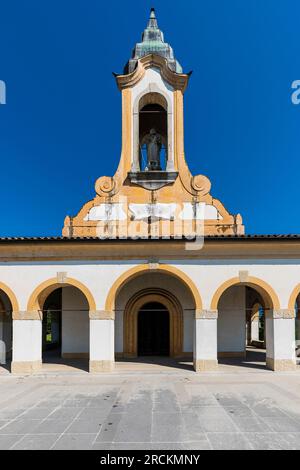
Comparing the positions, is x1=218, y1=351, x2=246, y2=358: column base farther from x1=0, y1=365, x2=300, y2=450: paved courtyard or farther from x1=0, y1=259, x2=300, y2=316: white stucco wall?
x1=0, y1=259, x2=300, y2=316: white stucco wall

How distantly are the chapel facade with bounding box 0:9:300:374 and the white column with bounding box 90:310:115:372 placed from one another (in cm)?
4

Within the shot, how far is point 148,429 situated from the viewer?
767 cm

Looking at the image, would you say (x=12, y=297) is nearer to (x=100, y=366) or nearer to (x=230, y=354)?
(x=100, y=366)

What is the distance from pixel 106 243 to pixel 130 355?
20.0 ft

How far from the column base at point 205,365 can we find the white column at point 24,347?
6.31m

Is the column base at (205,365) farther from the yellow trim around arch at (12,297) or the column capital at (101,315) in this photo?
the yellow trim around arch at (12,297)

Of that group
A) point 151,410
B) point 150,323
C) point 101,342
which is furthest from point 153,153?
point 151,410

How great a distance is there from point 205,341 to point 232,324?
3688 mm

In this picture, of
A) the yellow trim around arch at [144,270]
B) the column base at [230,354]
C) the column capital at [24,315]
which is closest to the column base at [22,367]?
the column capital at [24,315]

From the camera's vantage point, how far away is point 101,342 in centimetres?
1406

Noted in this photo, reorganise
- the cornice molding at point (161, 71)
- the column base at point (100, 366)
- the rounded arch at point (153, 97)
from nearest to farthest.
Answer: the column base at point (100, 366) → the cornice molding at point (161, 71) → the rounded arch at point (153, 97)

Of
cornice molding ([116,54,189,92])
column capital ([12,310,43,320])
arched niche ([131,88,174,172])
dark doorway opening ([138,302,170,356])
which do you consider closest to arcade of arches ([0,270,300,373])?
dark doorway opening ([138,302,170,356])

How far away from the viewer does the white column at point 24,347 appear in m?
14.1
